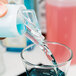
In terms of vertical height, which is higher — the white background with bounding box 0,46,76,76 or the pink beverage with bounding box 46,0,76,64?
the pink beverage with bounding box 46,0,76,64

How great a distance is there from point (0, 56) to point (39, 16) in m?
0.24

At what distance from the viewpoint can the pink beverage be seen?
1.56ft

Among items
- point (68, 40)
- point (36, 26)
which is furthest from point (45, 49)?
point (68, 40)

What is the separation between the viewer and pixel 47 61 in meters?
0.41

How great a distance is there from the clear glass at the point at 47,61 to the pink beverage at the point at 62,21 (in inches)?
3.3

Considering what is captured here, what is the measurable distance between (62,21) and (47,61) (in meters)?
0.14

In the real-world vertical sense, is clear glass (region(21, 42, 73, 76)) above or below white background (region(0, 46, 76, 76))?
above

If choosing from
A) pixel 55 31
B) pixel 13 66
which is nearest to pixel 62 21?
pixel 55 31

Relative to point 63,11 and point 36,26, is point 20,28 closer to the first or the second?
point 36,26

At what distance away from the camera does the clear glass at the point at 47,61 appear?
339 mm

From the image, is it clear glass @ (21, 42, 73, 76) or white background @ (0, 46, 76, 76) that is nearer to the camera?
clear glass @ (21, 42, 73, 76)

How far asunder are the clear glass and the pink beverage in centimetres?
8

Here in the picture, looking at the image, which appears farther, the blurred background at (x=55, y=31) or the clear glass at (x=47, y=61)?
the blurred background at (x=55, y=31)

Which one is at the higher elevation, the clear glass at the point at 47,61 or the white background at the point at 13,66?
the clear glass at the point at 47,61
